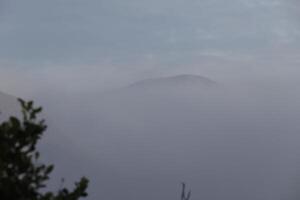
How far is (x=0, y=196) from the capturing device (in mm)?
15711

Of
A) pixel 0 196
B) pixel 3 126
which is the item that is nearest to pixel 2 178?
pixel 0 196

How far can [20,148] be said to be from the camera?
1650 centimetres

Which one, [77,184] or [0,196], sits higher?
[77,184]

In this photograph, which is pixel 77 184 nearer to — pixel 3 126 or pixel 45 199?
pixel 45 199

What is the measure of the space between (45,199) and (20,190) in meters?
0.73

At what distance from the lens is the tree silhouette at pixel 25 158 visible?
16.1m

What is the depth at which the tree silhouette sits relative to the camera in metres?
16.1

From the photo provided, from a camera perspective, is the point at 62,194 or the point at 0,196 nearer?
the point at 0,196

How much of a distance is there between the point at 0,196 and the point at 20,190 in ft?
1.84

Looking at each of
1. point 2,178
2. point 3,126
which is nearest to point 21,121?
point 3,126

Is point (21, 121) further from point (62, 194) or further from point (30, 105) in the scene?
point (62, 194)

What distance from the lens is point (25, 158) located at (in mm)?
16328

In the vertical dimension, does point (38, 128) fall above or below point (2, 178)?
above

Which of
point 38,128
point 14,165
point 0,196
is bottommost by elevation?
point 0,196
